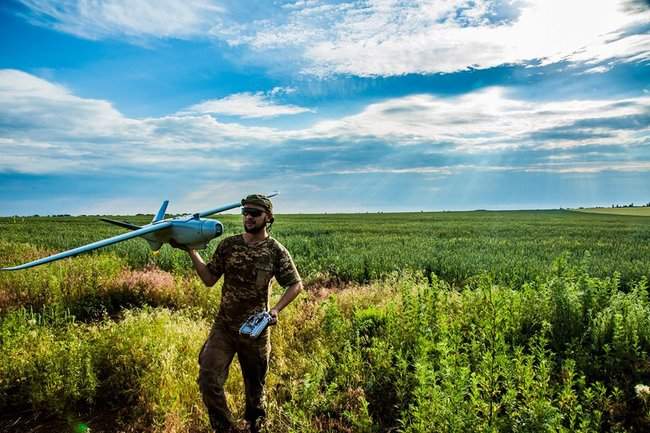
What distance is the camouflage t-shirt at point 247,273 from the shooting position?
14.8ft

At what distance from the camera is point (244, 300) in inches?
177

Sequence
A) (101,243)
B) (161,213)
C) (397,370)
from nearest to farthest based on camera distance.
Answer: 1. (101,243)
2. (161,213)
3. (397,370)

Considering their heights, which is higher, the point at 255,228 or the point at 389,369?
the point at 255,228

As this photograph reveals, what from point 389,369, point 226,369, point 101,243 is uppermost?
point 101,243

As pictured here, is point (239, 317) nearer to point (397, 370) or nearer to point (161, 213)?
point (161, 213)

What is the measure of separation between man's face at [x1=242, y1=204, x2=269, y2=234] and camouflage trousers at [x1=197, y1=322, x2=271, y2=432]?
1057 mm

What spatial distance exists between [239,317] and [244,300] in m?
0.18

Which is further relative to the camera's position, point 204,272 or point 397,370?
point 397,370

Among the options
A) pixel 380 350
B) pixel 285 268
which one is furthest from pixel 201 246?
pixel 380 350

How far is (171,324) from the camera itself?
7.09 meters

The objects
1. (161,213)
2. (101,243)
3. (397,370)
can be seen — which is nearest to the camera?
(101,243)

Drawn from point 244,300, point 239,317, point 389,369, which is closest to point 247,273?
point 244,300

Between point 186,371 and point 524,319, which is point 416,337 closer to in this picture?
point 524,319

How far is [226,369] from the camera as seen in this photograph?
4.52m
